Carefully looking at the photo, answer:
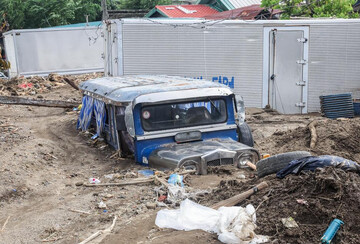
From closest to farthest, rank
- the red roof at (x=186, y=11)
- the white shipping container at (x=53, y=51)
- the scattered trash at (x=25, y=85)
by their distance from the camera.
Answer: the scattered trash at (x=25, y=85)
the white shipping container at (x=53, y=51)
the red roof at (x=186, y=11)

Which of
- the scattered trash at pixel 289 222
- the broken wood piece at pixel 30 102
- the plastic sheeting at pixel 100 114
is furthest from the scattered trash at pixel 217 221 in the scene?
the broken wood piece at pixel 30 102

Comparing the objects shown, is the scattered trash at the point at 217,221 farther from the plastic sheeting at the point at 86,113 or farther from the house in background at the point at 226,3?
the house in background at the point at 226,3

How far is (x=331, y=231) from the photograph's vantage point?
5098mm

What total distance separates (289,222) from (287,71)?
11356mm

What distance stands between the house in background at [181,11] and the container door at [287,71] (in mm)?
11808

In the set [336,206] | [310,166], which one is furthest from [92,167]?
[336,206]

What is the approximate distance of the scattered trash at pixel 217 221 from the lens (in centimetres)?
527

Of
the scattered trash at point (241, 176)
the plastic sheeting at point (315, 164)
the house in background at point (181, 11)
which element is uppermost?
the house in background at point (181, 11)

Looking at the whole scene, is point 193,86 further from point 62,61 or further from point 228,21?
point 62,61

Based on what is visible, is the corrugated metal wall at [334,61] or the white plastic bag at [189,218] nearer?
the white plastic bag at [189,218]

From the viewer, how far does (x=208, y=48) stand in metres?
16.1

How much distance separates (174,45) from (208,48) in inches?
38.7

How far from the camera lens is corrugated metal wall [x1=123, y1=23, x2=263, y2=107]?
15.9 meters

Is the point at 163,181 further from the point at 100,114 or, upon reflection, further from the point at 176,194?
the point at 100,114
